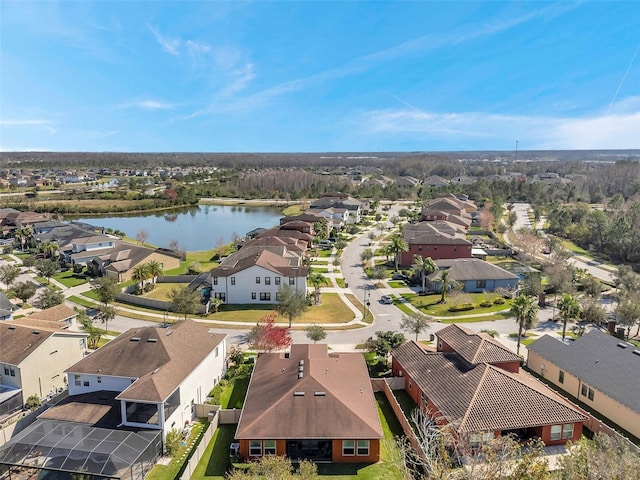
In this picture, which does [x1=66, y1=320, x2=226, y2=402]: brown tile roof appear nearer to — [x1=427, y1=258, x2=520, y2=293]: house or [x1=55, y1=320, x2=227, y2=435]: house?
[x1=55, y1=320, x2=227, y2=435]: house

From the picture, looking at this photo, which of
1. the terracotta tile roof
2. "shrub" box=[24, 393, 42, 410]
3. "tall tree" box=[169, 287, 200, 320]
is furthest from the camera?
"tall tree" box=[169, 287, 200, 320]

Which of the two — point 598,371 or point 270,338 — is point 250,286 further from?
point 598,371

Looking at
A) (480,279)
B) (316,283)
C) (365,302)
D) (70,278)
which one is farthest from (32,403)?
(480,279)

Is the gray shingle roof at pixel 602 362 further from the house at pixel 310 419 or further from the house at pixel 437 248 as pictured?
the house at pixel 437 248

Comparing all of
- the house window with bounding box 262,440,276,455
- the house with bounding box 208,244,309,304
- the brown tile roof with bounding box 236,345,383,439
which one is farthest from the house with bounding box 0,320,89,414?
the house with bounding box 208,244,309,304

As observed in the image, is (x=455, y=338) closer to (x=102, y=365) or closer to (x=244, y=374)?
(x=244, y=374)

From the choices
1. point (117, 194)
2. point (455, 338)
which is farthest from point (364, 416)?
point (117, 194)
